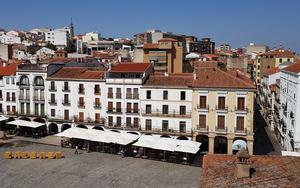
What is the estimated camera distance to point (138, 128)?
55781 mm

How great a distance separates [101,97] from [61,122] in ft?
28.4

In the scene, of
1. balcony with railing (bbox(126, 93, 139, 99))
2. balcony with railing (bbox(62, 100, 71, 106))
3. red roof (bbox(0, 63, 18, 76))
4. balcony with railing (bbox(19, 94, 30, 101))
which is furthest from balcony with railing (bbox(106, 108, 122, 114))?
red roof (bbox(0, 63, 18, 76))

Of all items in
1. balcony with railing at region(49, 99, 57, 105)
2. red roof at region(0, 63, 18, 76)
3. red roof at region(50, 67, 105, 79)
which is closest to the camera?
red roof at region(50, 67, 105, 79)

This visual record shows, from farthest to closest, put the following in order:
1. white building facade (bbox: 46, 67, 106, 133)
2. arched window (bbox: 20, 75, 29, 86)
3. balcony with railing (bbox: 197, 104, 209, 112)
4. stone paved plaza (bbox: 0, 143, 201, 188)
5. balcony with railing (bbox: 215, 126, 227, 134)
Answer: arched window (bbox: 20, 75, 29, 86)
white building facade (bbox: 46, 67, 106, 133)
balcony with railing (bbox: 197, 104, 209, 112)
balcony with railing (bbox: 215, 126, 227, 134)
stone paved plaza (bbox: 0, 143, 201, 188)

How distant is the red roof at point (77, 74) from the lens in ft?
196

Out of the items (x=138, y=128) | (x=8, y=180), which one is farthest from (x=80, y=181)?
(x=138, y=128)

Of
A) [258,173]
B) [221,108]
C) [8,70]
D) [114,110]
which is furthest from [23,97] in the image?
[258,173]

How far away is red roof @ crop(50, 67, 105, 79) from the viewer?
2355 inches

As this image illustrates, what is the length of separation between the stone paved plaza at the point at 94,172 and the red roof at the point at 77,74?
13.7 metres

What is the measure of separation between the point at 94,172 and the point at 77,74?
22.7 metres

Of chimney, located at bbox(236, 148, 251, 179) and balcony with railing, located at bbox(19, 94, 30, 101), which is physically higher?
balcony with railing, located at bbox(19, 94, 30, 101)

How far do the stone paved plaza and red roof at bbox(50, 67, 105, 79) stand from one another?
13.7 metres

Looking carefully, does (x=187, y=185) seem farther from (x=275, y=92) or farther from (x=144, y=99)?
(x=275, y=92)

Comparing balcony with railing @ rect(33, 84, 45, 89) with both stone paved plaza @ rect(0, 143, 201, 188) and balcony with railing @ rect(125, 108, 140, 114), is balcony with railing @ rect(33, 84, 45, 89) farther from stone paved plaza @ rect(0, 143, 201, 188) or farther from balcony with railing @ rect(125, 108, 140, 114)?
balcony with railing @ rect(125, 108, 140, 114)
